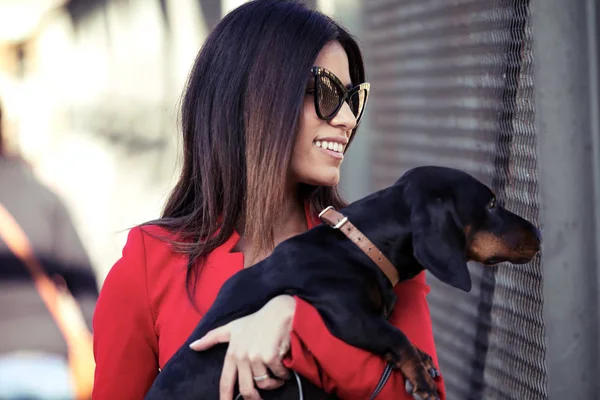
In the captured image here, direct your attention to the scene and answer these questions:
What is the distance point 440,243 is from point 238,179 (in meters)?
0.52

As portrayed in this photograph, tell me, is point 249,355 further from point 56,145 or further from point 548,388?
point 56,145

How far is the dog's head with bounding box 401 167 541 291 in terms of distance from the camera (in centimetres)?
181

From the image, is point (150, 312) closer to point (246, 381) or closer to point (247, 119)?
point (246, 381)

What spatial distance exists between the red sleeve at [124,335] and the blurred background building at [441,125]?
91 cm

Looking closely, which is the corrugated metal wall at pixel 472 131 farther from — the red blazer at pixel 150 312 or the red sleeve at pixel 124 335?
the red sleeve at pixel 124 335

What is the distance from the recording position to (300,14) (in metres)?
2.00

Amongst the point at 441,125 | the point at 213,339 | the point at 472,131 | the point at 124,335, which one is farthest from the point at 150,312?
the point at 441,125

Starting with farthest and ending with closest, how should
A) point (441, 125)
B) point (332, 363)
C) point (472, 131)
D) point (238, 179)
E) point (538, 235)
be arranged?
1. point (441, 125)
2. point (472, 131)
3. point (238, 179)
4. point (538, 235)
5. point (332, 363)

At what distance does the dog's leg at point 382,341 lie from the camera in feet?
5.58

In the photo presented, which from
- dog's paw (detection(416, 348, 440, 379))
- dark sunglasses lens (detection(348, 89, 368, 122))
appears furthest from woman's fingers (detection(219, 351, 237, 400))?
dark sunglasses lens (detection(348, 89, 368, 122))

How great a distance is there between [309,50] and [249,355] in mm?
708

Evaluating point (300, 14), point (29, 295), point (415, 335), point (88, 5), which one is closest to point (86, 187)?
point (29, 295)

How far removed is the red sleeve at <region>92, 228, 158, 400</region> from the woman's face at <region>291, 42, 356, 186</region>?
0.43 metres

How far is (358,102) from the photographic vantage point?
6.80 feet
